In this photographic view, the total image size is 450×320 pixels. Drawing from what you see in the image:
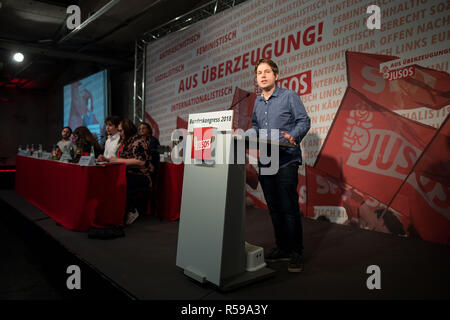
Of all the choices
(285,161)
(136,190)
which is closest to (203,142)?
(285,161)

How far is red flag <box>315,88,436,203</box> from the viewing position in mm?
2824

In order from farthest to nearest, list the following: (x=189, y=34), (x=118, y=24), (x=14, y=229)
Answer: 1. (x=118, y=24)
2. (x=189, y=34)
3. (x=14, y=229)

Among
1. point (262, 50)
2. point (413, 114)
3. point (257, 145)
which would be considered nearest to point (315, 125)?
point (413, 114)

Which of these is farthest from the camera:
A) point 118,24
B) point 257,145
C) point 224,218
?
point 118,24

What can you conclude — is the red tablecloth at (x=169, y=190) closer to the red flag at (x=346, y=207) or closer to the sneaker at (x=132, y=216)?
the sneaker at (x=132, y=216)

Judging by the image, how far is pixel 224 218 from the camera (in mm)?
1530

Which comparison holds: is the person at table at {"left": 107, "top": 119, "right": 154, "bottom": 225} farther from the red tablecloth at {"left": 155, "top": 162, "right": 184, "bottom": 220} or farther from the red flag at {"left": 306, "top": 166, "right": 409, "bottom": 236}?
the red flag at {"left": 306, "top": 166, "right": 409, "bottom": 236}

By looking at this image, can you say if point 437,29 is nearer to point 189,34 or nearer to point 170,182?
point 170,182

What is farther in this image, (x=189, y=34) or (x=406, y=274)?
(x=189, y=34)

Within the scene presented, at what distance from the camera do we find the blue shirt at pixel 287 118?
1875 millimetres

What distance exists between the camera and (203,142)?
1.63 meters

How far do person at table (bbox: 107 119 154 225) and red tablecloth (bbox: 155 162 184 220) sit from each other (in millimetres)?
213

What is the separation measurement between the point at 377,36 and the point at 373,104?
26.0 inches

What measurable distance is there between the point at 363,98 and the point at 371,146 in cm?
49
